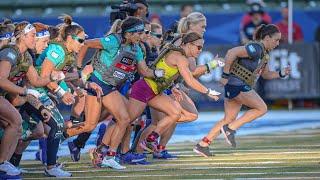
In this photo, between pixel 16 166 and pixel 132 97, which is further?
pixel 132 97

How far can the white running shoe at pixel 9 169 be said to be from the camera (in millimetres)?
11836

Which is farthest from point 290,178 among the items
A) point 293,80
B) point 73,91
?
point 293,80

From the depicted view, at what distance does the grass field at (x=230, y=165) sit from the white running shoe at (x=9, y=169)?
16.9 inches

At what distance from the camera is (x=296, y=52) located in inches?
978

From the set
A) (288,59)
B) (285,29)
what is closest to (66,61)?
(288,59)

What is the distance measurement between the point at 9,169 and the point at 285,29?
1442cm

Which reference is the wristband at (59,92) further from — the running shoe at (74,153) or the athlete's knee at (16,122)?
the running shoe at (74,153)

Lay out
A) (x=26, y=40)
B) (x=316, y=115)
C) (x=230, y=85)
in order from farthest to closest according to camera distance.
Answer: (x=316, y=115), (x=230, y=85), (x=26, y=40)

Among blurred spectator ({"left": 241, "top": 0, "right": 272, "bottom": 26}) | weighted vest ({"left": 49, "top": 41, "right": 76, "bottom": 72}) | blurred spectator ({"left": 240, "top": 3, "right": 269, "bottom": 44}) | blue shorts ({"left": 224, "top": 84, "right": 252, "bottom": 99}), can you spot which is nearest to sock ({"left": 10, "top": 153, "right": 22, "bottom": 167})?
weighted vest ({"left": 49, "top": 41, "right": 76, "bottom": 72})

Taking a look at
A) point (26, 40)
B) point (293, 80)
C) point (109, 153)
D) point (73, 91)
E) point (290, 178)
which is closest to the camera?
point (290, 178)

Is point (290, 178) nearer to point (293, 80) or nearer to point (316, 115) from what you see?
point (316, 115)

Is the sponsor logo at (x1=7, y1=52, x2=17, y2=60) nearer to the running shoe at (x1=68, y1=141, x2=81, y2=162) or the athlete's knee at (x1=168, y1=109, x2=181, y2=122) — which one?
the running shoe at (x1=68, y1=141, x2=81, y2=162)

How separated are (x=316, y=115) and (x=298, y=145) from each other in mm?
6990

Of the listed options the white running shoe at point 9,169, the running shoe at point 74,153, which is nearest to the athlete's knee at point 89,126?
the running shoe at point 74,153
